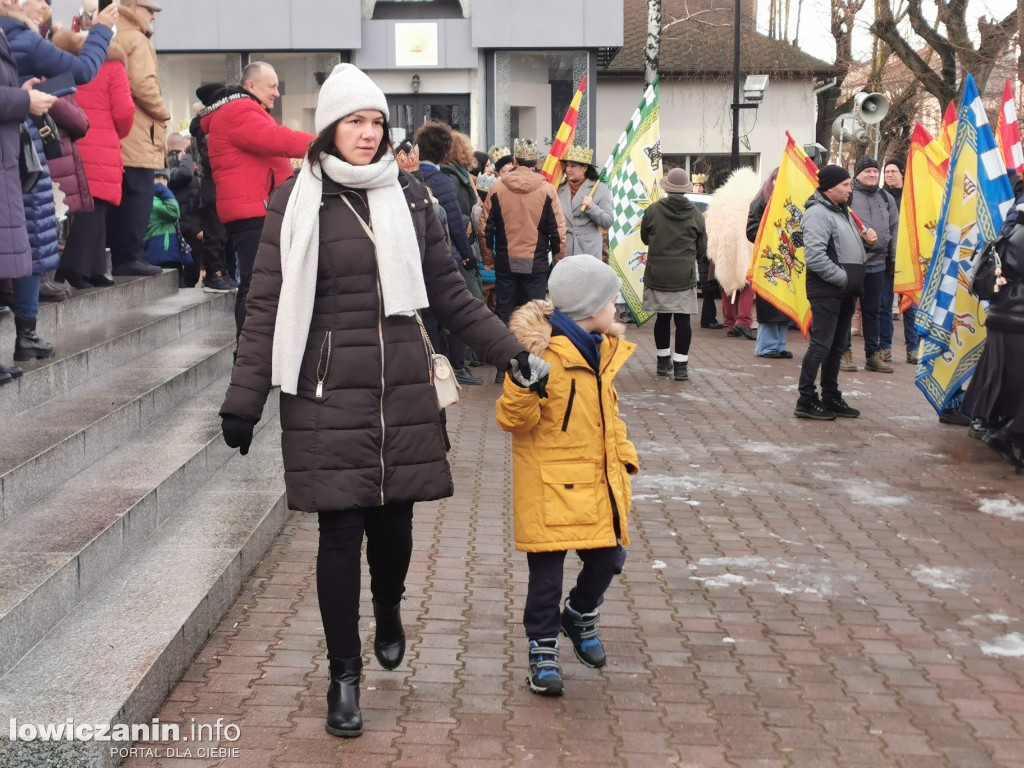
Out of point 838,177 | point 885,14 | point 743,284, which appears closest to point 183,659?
point 838,177

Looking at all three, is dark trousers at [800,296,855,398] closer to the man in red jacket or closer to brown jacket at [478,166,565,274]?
brown jacket at [478,166,565,274]

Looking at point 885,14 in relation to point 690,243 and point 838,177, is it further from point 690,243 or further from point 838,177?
point 838,177

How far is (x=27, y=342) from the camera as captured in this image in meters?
7.08

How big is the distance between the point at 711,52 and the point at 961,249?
31359mm

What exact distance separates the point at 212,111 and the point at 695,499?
11.8 feet

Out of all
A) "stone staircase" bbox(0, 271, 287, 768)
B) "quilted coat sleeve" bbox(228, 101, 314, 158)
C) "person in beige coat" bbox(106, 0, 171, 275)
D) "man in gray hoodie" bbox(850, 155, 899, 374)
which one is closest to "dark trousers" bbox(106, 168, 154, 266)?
"person in beige coat" bbox(106, 0, 171, 275)

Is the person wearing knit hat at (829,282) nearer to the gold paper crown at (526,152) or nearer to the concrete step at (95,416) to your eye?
the gold paper crown at (526,152)

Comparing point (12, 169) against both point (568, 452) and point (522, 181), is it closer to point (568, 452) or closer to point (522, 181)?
point (568, 452)

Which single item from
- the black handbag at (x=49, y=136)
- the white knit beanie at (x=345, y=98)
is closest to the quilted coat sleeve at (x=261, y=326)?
the white knit beanie at (x=345, y=98)

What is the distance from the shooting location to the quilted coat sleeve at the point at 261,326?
4.12 metres

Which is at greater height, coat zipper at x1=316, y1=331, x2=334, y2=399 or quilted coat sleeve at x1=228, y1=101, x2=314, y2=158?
quilted coat sleeve at x1=228, y1=101, x2=314, y2=158

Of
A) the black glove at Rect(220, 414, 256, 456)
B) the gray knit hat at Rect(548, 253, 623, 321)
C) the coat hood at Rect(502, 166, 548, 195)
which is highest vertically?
the coat hood at Rect(502, 166, 548, 195)

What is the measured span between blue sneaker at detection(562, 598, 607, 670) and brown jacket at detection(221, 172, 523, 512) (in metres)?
0.94

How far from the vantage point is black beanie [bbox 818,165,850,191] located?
405 inches
